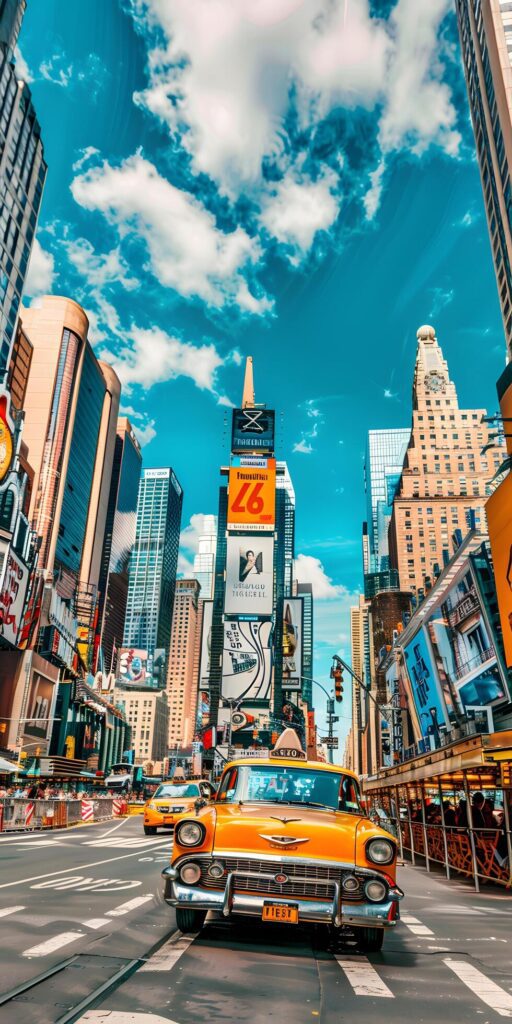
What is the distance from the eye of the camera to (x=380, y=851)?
6.47 metres

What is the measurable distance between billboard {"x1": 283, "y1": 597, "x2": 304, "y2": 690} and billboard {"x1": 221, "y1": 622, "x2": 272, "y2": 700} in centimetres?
2534

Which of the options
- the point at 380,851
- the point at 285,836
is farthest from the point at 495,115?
the point at 285,836

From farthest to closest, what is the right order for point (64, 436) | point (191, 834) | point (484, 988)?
1. point (64, 436)
2. point (191, 834)
3. point (484, 988)

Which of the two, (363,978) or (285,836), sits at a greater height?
(285,836)

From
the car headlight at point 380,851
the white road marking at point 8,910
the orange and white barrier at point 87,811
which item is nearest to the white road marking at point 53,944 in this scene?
the white road marking at point 8,910

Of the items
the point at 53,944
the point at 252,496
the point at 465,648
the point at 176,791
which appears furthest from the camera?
the point at 252,496

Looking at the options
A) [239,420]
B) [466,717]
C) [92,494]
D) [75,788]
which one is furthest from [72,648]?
[92,494]

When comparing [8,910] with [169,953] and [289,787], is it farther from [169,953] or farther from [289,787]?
[289,787]

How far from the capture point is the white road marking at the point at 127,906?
824cm

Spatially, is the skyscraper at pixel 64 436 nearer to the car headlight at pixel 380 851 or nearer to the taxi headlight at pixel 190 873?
the taxi headlight at pixel 190 873

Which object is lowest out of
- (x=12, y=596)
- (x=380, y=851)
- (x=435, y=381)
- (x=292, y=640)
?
(x=380, y=851)

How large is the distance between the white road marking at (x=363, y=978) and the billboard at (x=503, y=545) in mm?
21968

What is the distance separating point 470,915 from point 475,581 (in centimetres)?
2358

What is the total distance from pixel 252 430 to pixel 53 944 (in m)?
136
